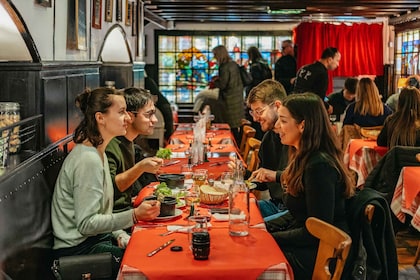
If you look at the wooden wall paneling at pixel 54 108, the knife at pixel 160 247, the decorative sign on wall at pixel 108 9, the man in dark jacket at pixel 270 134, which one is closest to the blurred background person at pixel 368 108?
the decorative sign on wall at pixel 108 9

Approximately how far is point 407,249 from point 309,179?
3.23m

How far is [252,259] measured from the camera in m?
2.79

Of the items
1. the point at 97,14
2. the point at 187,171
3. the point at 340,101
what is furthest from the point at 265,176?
the point at 340,101

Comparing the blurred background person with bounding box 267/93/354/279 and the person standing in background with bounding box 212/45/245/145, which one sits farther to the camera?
the person standing in background with bounding box 212/45/245/145

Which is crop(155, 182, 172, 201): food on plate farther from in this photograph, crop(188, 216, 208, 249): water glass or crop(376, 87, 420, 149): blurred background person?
crop(376, 87, 420, 149): blurred background person

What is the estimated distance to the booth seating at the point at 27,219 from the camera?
3.26 meters

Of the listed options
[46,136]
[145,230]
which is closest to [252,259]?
[145,230]

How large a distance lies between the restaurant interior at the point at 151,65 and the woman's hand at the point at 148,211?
16 centimetres

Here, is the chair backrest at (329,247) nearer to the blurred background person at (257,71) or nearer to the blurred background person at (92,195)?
the blurred background person at (92,195)

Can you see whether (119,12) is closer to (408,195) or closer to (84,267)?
(408,195)

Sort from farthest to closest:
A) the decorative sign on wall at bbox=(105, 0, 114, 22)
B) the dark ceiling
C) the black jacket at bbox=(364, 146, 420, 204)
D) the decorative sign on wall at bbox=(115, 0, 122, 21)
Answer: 1. the dark ceiling
2. the decorative sign on wall at bbox=(115, 0, 122, 21)
3. the decorative sign on wall at bbox=(105, 0, 114, 22)
4. the black jacket at bbox=(364, 146, 420, 204)

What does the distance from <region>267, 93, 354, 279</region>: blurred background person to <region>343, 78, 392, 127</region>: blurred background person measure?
4.48m

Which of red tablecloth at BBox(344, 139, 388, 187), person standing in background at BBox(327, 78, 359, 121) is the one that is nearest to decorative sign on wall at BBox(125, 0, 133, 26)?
person standing in background at BBox(327, 78, 359, 121)

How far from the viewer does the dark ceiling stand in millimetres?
11125
